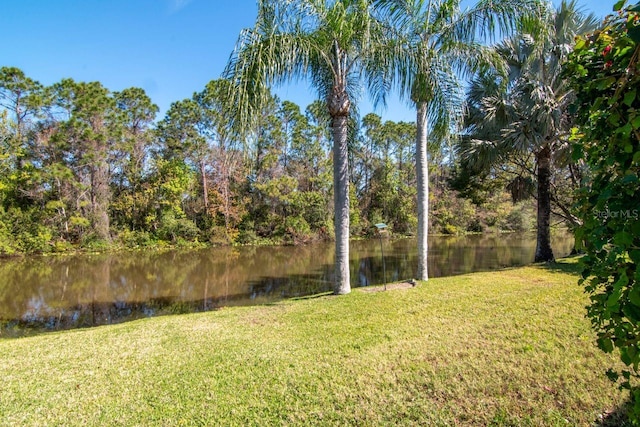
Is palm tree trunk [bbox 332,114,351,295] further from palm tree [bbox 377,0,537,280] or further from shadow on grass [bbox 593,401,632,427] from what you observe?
shadow on grass [bbox 593,401,632,427]

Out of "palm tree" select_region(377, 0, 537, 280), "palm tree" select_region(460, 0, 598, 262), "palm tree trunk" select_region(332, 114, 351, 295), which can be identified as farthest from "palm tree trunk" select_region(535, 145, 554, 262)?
"palm tree trunk" select_region(332, 114, 351, 295)

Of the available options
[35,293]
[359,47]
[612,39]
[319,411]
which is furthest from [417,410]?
[35,293]

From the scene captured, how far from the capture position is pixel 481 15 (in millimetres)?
6570

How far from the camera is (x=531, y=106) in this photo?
8781 mm

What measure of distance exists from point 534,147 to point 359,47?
226 inches

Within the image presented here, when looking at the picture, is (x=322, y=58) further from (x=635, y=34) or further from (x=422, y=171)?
(x=635, y=34)

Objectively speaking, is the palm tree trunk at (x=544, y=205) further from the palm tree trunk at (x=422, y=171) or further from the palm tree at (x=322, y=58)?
the palm tree at (x=322, y=58)

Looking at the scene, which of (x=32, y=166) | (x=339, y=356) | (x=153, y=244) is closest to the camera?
(x=339, y=356)

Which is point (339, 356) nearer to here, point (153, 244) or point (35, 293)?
point (35, 293)

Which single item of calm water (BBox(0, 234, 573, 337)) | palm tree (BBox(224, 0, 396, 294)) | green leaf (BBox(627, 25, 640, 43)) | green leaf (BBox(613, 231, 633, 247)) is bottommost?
calm water (BBox(0, 234, 573, 337))

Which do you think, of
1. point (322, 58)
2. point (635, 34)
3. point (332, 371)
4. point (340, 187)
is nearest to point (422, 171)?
point (340, 187)

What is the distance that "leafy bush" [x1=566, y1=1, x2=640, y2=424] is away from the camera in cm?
111

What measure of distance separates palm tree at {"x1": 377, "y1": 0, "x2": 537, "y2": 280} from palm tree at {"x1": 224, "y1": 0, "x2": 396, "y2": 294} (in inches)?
24.7

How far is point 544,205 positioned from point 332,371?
30.5 feet
